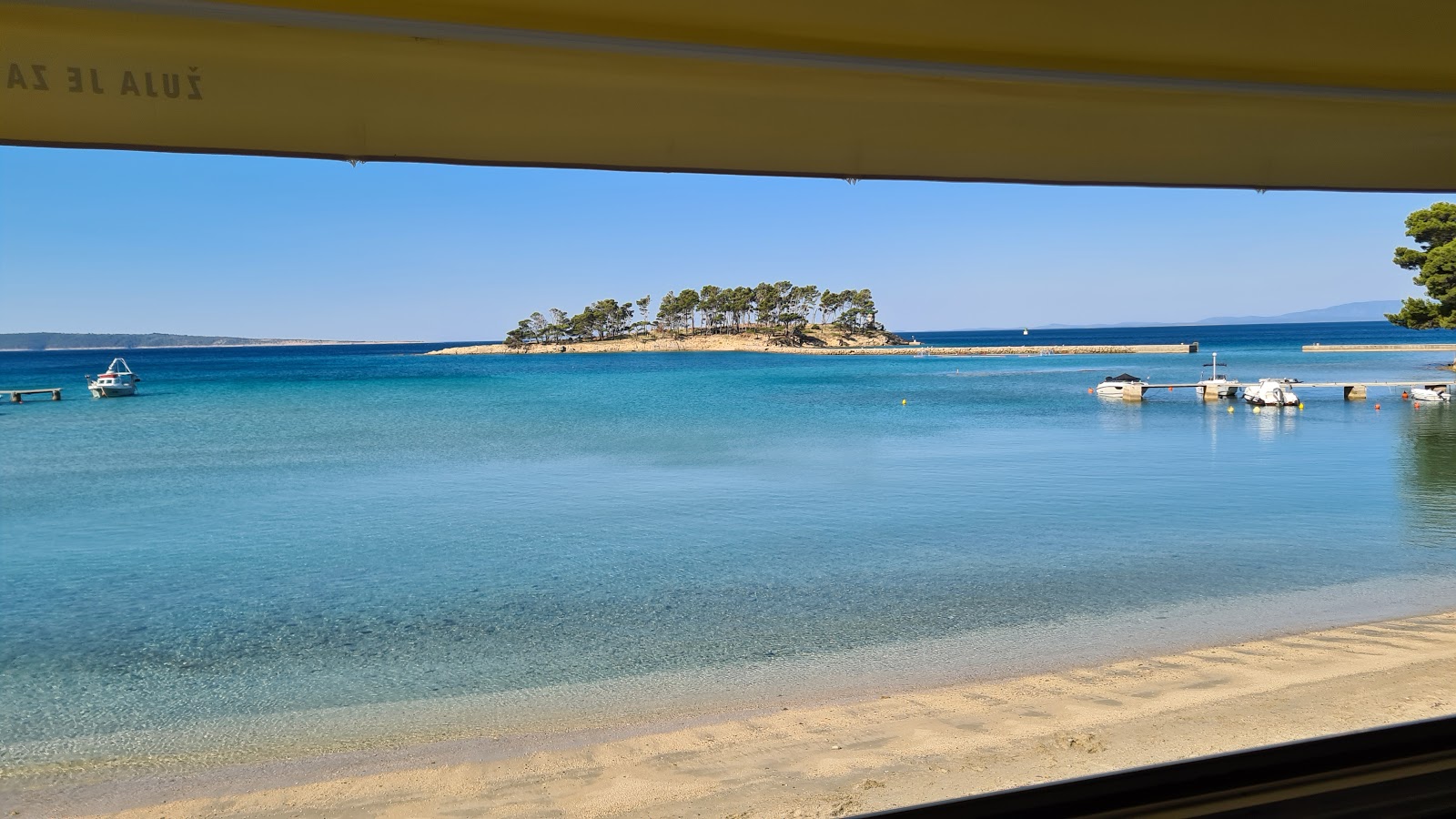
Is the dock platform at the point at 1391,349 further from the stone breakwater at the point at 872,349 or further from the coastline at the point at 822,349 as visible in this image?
the coastline at the point at 822,349

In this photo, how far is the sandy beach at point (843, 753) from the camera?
135 inches

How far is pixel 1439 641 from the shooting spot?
16.1 feet

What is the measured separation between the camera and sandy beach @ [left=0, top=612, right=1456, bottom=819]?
3.43 m

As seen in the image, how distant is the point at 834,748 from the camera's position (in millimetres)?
3832

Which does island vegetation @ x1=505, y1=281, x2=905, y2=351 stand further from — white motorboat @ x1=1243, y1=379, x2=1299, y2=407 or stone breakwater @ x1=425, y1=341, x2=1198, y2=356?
white motorboat @ x1=1243, y1=379, x2=1299, y2=407


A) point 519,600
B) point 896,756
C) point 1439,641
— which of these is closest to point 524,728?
point 896,756

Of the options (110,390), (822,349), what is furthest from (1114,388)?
(822,349)

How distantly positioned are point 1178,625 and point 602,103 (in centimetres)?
523

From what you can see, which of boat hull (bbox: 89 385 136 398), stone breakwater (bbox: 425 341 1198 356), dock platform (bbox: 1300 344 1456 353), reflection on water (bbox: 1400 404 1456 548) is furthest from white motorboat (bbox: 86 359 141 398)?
dock platform (bbox: 1300 344 1456 353)

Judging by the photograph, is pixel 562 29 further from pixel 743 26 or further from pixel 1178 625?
pixel 1178 625

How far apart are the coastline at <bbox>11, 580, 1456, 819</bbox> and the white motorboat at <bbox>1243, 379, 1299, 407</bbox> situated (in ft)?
59.5

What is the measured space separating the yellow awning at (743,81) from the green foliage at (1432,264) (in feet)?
101

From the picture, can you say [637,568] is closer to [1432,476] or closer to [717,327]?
[1432,476]

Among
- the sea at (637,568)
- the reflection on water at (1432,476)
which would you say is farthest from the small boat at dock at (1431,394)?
the sea at (637,568)
